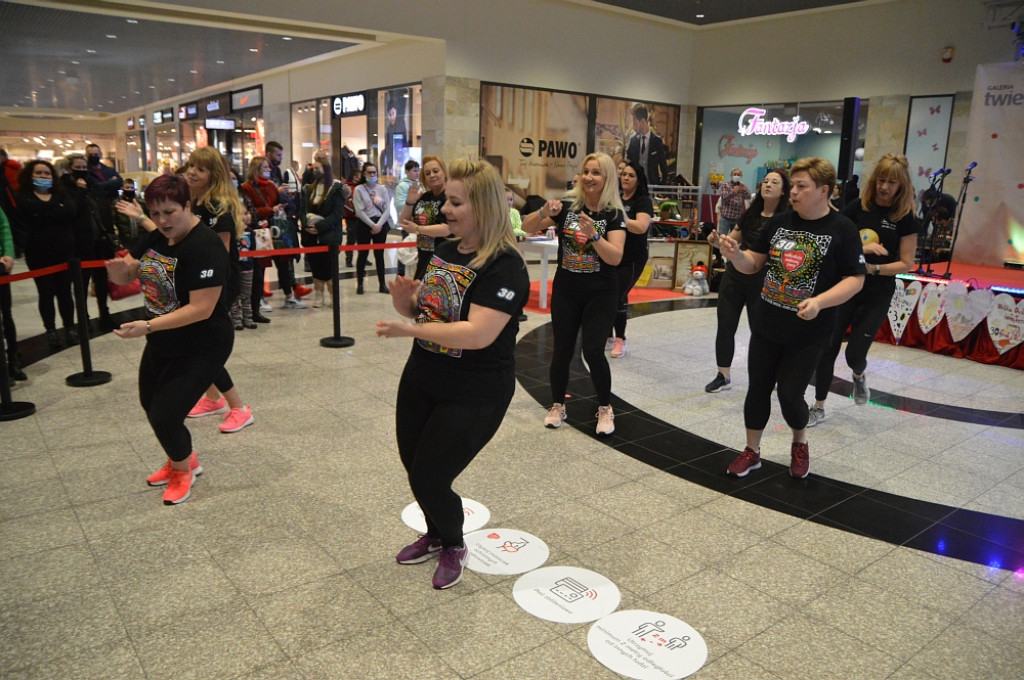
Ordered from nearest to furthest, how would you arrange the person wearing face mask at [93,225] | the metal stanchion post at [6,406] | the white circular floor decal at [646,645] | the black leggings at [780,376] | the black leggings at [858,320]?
the white circular floor decal at [646,645], the black leggings at [780,376], the metal stanchion post at [6,406], the black leggings at [858,320], the person wearing face mask at [93,225]

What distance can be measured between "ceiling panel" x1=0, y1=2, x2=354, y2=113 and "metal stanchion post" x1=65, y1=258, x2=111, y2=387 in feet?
28.8

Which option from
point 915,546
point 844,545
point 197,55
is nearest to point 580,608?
point 844,545

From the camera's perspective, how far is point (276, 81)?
736 inches

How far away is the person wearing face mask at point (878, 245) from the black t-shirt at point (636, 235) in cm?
137

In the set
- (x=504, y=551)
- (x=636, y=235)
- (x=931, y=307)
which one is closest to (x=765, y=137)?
(x=931, y=307)

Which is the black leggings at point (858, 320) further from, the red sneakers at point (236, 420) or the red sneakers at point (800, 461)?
the red sneakers at point (236, 420)

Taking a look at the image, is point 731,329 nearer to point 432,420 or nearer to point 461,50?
point 432,420

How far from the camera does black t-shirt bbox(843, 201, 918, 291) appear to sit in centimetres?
456

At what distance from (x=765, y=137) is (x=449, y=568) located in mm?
13431

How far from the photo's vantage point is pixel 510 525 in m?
3.30

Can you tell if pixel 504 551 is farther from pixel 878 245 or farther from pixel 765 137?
pixel 765 137

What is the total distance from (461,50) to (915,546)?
35.2ft

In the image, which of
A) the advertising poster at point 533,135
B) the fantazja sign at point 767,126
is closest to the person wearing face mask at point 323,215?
the advertising poster at point 533,135

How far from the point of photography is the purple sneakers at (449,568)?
275 cm
